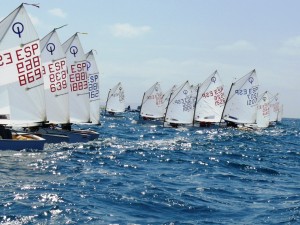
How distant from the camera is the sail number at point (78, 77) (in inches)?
1780

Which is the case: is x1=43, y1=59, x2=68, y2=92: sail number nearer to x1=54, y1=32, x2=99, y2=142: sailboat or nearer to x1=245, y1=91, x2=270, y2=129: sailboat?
x1=54, y1=32, x2=99, y2=142: sailboat

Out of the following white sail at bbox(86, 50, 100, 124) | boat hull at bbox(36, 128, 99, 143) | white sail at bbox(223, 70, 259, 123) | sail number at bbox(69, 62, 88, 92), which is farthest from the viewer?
white sail at bbox(223, 70, 259, 123)

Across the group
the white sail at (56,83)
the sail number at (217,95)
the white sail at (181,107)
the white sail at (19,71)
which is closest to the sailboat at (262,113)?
the sail number at (217,95)

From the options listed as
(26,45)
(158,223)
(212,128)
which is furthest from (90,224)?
(212,128)

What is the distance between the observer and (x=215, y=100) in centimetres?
7219

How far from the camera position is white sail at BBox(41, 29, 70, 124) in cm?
4053

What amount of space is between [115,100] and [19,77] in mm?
87159

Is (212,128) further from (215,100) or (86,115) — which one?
(86,115)

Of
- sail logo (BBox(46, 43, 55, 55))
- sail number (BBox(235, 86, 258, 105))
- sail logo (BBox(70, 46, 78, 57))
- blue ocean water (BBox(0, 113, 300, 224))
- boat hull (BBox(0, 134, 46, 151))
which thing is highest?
sail logo (BBox(70, 46, 78, 57))

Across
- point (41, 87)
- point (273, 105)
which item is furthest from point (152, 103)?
point (41, 87)

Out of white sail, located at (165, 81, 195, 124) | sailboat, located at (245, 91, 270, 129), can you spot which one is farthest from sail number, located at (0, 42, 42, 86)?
sailboat, located at (245, 91, 270, 129)

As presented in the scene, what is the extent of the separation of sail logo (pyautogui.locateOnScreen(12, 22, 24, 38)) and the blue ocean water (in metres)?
8.14

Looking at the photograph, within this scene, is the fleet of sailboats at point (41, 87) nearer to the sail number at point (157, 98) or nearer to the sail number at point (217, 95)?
the sail number at point (217, 95)

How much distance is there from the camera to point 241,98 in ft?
228
